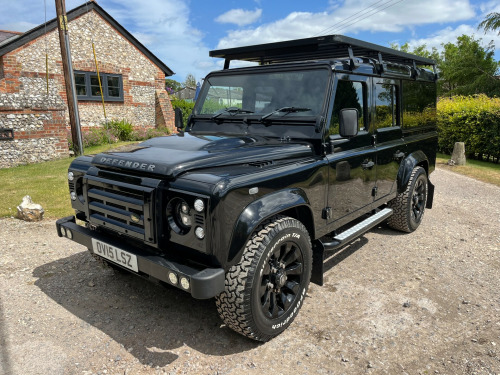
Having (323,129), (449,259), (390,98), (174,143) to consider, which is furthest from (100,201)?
(449,259)

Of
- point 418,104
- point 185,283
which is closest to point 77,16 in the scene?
point 418,104

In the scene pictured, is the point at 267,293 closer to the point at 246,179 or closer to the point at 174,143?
the point at 246,179

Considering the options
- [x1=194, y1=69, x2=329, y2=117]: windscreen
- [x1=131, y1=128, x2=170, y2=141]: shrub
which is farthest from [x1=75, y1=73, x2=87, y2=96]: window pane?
[x1=194, y1=69, x2=329, y2=117]: windscreen

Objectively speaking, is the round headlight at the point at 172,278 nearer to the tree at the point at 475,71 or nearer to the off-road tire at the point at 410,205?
the off-road tire at the point at 410,205

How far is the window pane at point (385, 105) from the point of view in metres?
4.25

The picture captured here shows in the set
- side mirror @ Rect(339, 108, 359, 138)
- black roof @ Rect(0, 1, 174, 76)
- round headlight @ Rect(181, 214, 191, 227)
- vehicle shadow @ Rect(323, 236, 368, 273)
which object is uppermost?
black roof @ Rect(0, 1, 174, 76)

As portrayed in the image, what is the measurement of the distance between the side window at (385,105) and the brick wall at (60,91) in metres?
10.3

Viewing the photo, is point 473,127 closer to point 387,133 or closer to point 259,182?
point 387,133

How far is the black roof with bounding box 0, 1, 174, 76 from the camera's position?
14.8 m

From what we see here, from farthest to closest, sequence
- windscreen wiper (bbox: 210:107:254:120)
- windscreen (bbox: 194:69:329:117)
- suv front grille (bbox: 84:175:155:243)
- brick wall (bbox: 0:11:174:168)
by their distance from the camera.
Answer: brick wall (bbox: 0:11:174:168) < windscreen wiper (bbox: 210:107:254:120) < windscreen (bbox: 194:69:329:117) < suv front grille (bbox: 84:175:155:243)

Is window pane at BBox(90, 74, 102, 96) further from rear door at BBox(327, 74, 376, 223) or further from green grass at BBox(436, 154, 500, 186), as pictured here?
rear door at BBox(327, 74, 376, 223)

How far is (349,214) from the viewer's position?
3.88m

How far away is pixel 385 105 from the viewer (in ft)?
14.5

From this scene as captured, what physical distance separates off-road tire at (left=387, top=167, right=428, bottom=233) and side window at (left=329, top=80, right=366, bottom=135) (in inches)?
63.4
